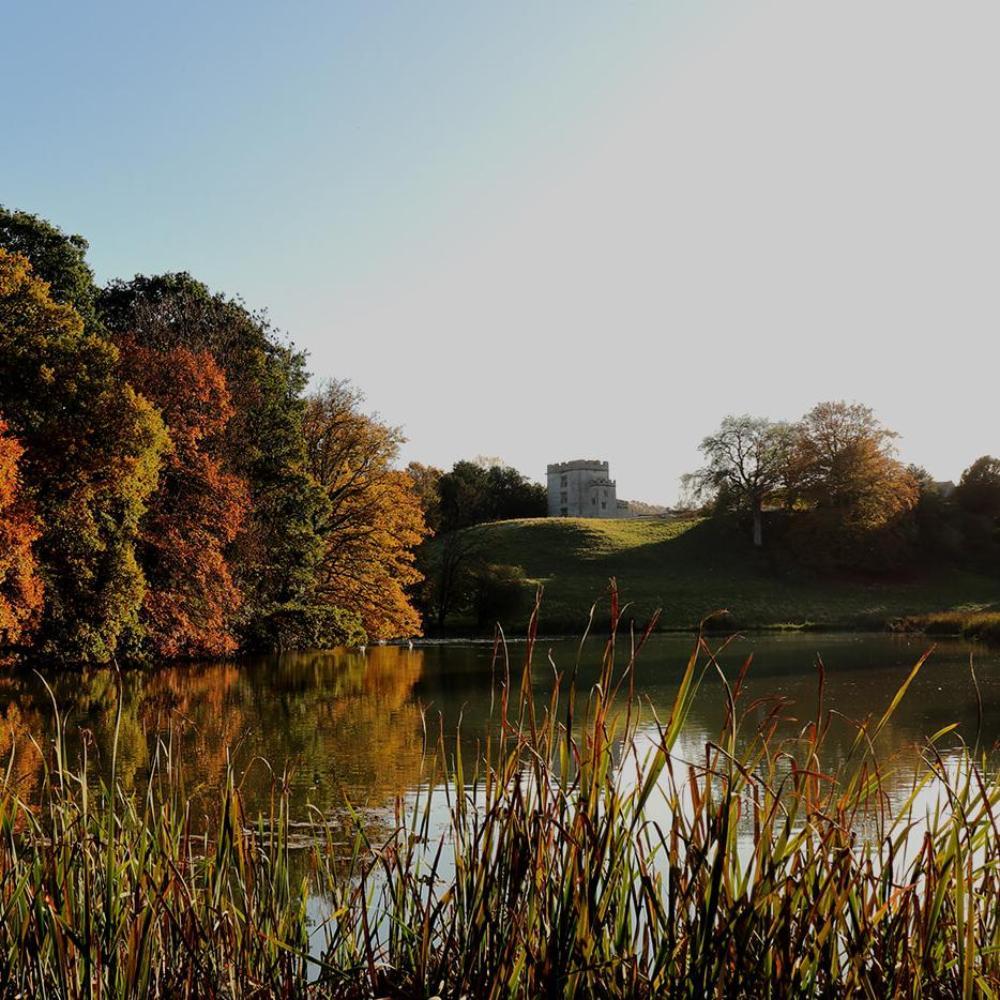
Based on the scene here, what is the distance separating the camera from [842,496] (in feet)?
183

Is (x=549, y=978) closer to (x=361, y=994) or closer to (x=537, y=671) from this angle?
(x=361, y=994)

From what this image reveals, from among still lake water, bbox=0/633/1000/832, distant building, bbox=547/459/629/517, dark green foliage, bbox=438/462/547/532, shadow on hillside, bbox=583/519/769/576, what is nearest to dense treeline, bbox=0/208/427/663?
still lake water, bbox=0/633/1000/832

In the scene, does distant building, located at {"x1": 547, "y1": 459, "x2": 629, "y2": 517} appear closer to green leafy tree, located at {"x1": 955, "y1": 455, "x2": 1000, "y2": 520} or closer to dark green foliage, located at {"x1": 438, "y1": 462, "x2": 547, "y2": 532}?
dark green foliage, located at {"x1": 438, "y1": 462, "x2": 547, "y2": 532}

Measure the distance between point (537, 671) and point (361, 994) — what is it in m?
22.3

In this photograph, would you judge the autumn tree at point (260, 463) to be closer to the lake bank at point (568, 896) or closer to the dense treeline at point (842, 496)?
the lake bank at point (568, 896)

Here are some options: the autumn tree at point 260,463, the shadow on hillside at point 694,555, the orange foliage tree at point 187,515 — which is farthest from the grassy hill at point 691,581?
the orange foliage tree at point 187,515

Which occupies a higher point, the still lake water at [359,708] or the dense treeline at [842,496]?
the dense treeline at [842,496]

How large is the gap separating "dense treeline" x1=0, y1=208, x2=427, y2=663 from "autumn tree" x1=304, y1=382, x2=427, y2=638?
53mm

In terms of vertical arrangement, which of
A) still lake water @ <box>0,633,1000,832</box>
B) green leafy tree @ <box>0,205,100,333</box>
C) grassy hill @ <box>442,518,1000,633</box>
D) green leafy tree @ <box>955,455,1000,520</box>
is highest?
green leafy tree @ <box>0,205,100,333</box>

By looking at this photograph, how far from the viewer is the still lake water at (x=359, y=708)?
36.3 feet

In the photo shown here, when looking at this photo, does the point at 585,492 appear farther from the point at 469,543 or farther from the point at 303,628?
the point at 303,628

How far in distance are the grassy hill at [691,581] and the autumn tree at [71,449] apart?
2177 cm

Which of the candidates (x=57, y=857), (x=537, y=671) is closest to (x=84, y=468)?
(x=537, y=671)

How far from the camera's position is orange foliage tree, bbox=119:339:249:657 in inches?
993
